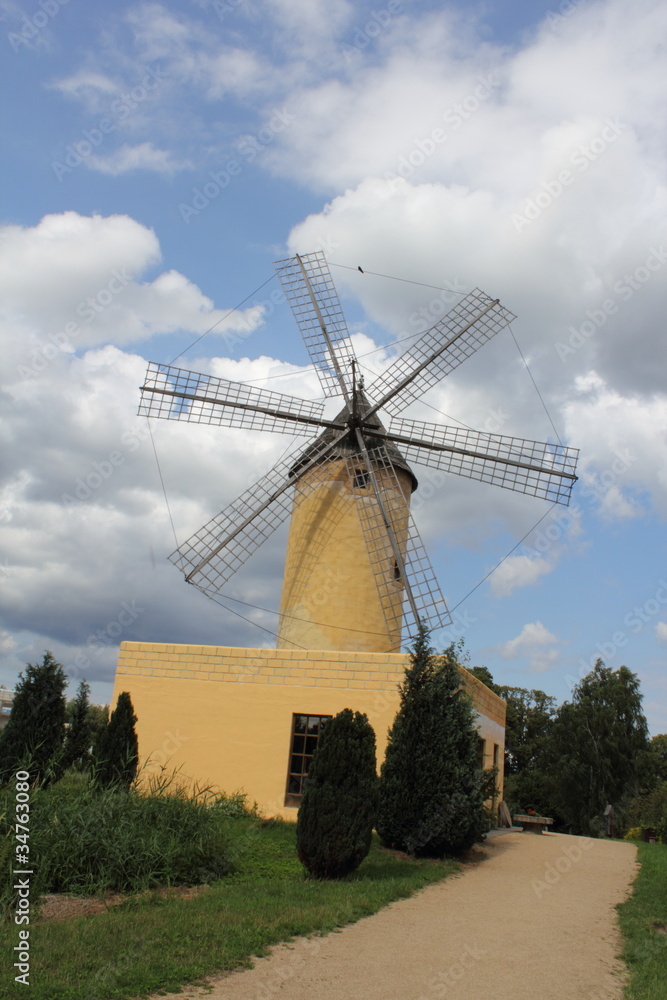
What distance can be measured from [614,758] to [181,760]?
25.1 metres

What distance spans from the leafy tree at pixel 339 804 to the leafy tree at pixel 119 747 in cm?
333

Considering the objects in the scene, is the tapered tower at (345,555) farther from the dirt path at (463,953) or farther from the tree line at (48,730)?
the dirt path at (463,953)

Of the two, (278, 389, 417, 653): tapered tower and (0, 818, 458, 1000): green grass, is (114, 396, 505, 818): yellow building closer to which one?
(278, 389, 417, 653): tapered tower

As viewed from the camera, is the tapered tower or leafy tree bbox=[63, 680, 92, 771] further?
leafy tree bbox=[63, 680, 92, 771]

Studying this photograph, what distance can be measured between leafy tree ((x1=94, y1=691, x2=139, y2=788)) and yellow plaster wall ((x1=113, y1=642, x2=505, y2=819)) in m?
1.65

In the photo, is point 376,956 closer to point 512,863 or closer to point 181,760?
point 512,863

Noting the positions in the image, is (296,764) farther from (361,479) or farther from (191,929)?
(191,929)

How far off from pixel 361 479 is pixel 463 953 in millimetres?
9553

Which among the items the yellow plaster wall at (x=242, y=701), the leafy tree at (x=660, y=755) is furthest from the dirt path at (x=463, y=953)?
the leafy tree at (x=660, y=755)

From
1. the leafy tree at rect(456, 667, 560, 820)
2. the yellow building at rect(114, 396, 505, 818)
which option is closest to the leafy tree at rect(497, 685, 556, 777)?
the leafy tree at rect(456, 667, 560, 820)

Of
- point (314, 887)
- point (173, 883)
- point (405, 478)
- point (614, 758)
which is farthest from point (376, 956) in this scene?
point (614, 758)

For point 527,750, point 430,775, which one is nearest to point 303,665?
point 430,775

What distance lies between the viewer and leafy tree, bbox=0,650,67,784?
12266 millimetres

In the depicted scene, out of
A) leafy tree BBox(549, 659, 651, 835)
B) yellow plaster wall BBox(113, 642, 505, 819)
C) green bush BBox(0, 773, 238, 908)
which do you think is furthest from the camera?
leafy tree BBox(549, 659, 651, 835)
